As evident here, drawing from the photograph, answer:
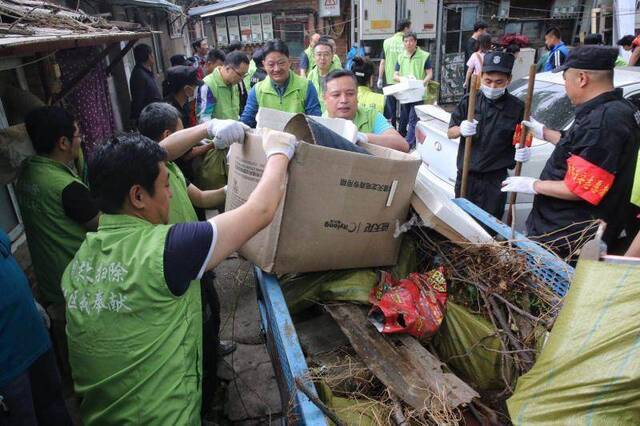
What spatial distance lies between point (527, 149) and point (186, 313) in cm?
269

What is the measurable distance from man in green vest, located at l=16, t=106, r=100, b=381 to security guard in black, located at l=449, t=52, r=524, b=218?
2720mm

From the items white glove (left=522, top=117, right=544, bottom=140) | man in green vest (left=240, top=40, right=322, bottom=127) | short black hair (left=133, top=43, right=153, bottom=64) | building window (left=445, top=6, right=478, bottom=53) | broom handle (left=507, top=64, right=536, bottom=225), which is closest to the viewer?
broom handle (left=507, top=64, right=536, bottom=225)

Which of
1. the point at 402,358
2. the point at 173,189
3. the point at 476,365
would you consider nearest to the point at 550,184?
the point at 476,365

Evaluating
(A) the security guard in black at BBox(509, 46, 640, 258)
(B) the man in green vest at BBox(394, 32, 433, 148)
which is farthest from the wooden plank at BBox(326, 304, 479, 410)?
(B) the man in green vest at BBox(394, 32, 433, 148)

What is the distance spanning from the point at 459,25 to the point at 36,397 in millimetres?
12727

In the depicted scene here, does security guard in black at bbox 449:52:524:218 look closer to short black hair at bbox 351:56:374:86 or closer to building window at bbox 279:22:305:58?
short black hair at bbox 351:56:374:86

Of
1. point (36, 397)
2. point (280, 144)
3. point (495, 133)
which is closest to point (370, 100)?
point (495, 133)

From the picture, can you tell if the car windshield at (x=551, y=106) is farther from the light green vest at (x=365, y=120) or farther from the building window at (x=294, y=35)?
Result: the building window at (x=294, y=35)

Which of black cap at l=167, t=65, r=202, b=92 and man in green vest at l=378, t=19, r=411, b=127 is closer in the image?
black cap at l=167, t=65, r=202, b=92

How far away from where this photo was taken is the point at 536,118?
3959 mm

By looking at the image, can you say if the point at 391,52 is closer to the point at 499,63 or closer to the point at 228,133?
the point at 499,63

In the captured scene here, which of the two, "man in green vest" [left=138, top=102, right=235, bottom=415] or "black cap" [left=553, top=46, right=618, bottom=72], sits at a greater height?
"black cap" [left=553, top=46, right=618, bottom=72]

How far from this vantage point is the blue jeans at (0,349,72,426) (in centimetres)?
154

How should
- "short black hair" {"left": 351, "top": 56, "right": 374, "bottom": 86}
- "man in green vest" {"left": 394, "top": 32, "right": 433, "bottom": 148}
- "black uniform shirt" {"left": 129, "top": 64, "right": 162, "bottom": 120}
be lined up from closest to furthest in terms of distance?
"short black hair" {"left": 351, "top": 56, "right": 374, "bottom": 86} → "black uniform shirt" {"left": 129, "top": 64, "right": 162, "bottom": 120} → "man in green vest" {"left": 394, "top": 32, "right": 433, "bottom": 148}
